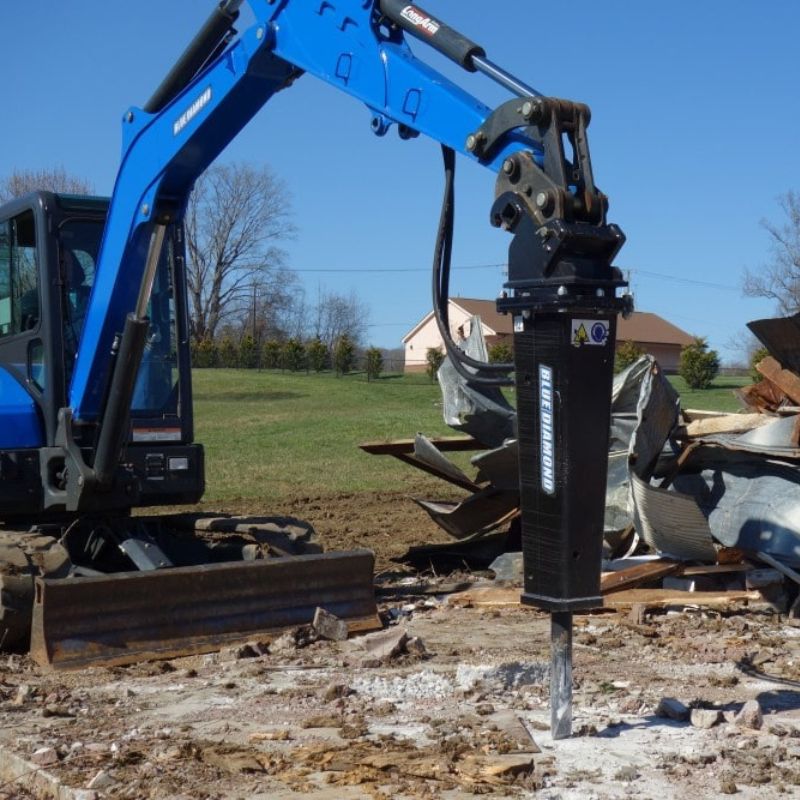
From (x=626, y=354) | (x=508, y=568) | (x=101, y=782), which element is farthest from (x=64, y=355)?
(x=626, y=354)

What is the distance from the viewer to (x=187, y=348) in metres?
8.90

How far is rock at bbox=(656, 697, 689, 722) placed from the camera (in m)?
5.70

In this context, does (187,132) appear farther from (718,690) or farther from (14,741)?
(718,690)

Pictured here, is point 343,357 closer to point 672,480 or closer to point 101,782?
point 672,480

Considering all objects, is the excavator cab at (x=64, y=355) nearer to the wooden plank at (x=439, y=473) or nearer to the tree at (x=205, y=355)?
the wooden plank at (x=439, y=473)

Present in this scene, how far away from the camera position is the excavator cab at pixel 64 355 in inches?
332

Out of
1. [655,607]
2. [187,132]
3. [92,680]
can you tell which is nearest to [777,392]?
[655,607]

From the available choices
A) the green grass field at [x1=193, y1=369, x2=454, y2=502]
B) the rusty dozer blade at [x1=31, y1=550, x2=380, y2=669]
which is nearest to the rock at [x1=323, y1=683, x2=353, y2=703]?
the rusty dozer blade at [x1=31, y1=550, x2=380, y2=669]

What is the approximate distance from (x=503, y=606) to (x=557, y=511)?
4.05 meters

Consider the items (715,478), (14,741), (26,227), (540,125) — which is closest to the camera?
(540,125)

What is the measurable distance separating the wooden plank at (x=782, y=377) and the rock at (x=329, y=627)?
465 cm

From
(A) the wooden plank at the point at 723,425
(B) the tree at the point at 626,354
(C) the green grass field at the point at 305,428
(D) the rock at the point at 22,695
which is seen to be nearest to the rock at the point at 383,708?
(D) the rock at the point at 22,695

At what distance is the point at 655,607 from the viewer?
867cm

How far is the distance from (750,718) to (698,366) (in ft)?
142
